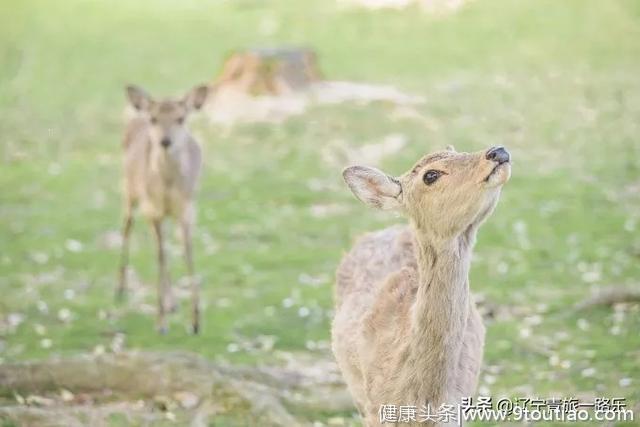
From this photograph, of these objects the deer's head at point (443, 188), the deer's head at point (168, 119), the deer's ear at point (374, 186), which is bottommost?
the deer's head at point (443, 188)

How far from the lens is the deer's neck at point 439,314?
481 centimetres

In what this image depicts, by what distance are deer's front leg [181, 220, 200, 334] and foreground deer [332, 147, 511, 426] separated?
13.3 feet

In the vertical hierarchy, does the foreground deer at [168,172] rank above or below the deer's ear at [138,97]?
below

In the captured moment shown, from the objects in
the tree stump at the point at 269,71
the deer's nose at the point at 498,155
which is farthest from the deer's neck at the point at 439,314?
the tree stump at the point at 269,71

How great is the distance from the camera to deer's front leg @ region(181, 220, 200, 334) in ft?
31.1

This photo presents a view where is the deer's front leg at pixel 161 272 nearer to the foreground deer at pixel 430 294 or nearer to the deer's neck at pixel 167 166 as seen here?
the deer's neck at pixel 167 166

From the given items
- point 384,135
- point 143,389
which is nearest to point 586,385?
point 143,389

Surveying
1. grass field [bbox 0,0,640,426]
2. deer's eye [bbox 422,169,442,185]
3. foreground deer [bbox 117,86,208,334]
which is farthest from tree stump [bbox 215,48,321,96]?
deer's eye [bbox 422,169,442,185]

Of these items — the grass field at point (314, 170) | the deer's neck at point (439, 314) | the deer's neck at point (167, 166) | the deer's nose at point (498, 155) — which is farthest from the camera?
the deer's neck at point (167, 166)

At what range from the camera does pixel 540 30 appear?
24.2 metres

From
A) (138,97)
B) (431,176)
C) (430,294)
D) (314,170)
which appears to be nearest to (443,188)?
(431,176)

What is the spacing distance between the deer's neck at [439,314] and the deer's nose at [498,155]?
383 millimetres

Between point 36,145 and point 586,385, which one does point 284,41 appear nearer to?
point 36,145

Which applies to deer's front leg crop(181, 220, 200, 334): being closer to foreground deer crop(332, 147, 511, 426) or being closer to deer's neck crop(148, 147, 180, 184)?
deer's neck crop(148, 147, 180, 184)
